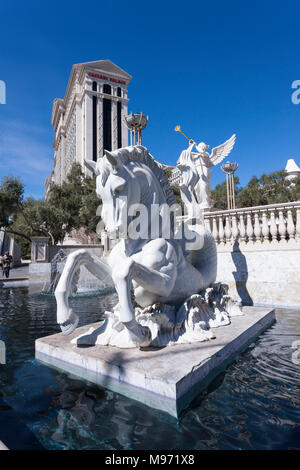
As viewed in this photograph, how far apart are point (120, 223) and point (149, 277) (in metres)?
0.61

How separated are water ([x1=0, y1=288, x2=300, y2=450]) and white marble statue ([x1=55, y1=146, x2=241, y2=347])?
1.74ft

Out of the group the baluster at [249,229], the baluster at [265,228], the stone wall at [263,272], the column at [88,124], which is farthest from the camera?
the column at [88,124]

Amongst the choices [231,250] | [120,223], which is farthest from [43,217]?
[120,223]

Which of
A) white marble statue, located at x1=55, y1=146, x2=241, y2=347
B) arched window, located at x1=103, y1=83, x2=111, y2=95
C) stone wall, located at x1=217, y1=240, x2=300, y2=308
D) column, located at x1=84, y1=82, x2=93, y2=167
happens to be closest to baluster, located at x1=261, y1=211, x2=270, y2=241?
stone wall, located at x1=217, y1=240, x2=300, y2=308

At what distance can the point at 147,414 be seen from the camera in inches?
74.7

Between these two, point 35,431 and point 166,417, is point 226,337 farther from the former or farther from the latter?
point 35,431

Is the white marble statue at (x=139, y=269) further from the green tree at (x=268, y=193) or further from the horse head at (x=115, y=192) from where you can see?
the green tree at (x=268, y=193)

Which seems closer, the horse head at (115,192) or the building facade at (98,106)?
the horse head at (115,192)

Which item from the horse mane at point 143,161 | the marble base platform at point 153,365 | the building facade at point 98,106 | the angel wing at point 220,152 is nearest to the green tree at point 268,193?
the angel wing at point 220,152

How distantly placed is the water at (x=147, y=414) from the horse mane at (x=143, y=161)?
1951mm

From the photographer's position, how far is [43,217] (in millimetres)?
23547

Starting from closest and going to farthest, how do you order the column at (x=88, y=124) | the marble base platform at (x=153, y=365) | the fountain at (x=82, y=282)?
1. the marble base platform at (x=153, y=365)
2. the fountain at (x=82, y=282)
3. the column at (x=88, y=124)

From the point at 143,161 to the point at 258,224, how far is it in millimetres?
5113

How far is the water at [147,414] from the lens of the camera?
5.36ft
